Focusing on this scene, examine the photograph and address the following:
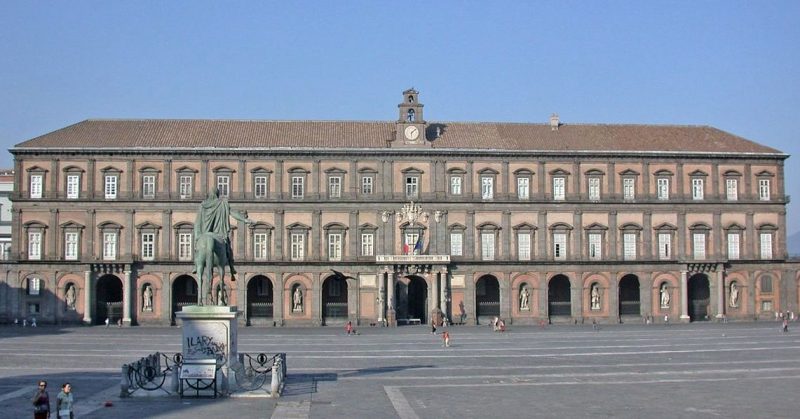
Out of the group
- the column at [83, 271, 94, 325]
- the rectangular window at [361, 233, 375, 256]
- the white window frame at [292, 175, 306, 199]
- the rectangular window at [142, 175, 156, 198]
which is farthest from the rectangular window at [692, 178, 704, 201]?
the column at [83, 271, 94, 325]

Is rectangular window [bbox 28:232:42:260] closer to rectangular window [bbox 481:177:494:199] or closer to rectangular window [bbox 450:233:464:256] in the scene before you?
rectangular window [bbox 450:233:464:256]

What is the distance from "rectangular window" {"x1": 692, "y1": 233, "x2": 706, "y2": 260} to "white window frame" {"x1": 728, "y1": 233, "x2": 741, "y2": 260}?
2159 mm

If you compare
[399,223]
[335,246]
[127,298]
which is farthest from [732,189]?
[127,298]

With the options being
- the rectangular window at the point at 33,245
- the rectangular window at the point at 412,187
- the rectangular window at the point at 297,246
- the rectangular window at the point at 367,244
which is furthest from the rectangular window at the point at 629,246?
the rectangular window at the point at 33,245

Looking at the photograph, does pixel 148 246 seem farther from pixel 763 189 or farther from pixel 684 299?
pixel 763 189

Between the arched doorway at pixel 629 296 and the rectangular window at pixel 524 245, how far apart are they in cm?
816

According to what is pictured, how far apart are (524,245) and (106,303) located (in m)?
32.1

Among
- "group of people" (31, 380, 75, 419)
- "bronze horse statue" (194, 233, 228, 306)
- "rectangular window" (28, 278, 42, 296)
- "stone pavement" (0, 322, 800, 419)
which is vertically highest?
"bronze horse statue" (194, 233, 228, 306)

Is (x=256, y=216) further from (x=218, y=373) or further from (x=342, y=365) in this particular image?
(x=218, y=373)

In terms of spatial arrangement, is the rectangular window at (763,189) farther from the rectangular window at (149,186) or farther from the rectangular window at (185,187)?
the rectangular window at (149,186)

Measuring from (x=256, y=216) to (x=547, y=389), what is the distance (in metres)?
46.2

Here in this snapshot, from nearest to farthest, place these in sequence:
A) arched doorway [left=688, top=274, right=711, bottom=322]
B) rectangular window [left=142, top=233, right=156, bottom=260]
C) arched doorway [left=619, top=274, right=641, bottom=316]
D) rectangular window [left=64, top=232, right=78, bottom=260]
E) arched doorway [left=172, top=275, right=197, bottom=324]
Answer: rectangular window [left=64, top=232, right=78, bottom=260], rectangular window [left=142, top=233, right=156, bottom=260], arched doorway [left=172, top=275, right=197, bottom=324], arched doorway [left=619, top=274, right=641, bottom=316], arched doorway [left=688, top=274, right=711, bottom=322]

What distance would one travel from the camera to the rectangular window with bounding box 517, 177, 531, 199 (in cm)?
7881

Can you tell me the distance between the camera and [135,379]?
32.3m
